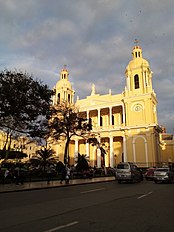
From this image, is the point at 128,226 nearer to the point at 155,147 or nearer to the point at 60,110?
the point at 60,110

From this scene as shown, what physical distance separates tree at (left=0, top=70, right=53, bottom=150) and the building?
30.1 metres

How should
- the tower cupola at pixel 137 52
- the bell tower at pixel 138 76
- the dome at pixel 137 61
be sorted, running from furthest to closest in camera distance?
the tower cupola at pixel 137 52, the dome at pixel 137 61, the bell tower at pixel 138 76

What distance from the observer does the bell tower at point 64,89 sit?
72000mm

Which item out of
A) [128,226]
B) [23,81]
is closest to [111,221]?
[128,226]

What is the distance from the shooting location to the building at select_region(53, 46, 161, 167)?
2190 inches

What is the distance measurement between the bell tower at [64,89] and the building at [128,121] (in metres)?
1.52

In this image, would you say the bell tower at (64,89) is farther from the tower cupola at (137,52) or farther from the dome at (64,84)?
the tower cupola at (137,52)

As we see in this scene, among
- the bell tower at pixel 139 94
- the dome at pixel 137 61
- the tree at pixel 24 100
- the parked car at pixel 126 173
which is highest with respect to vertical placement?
the dome at pixel 137 61

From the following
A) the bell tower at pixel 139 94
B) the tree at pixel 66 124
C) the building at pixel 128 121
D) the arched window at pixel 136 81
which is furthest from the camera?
the arched window at pixel 136 81

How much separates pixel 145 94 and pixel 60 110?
28.9 metres

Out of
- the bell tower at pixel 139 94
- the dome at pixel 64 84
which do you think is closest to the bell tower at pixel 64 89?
the dome at pixel 64 84

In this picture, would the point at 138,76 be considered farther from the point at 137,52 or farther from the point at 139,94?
the point at 137,52

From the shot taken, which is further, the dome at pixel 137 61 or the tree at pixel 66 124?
the dome at pixel 137 61

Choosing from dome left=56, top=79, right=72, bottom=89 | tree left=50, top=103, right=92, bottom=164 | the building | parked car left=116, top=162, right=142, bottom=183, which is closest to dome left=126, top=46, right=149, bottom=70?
the building
